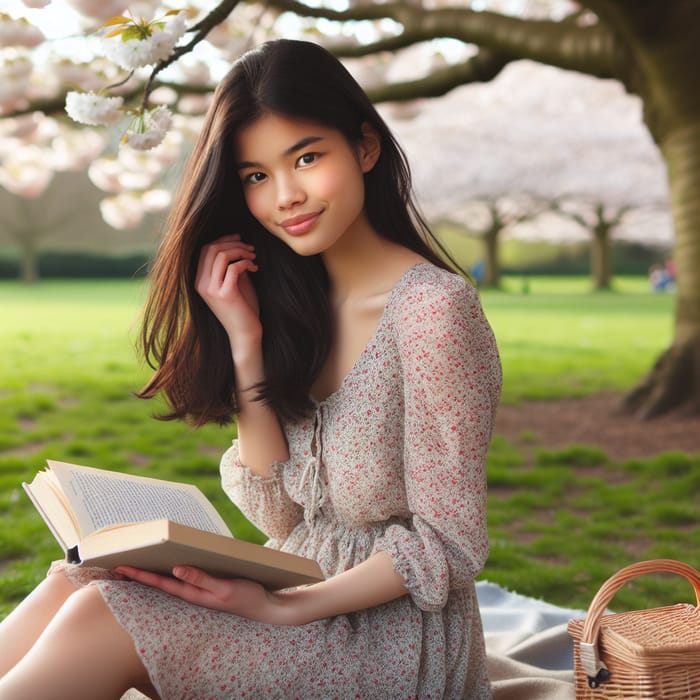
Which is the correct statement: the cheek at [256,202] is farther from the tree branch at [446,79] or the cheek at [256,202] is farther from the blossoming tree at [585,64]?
the tree branch at [446,79]

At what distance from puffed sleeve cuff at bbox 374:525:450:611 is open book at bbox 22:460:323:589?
181mm

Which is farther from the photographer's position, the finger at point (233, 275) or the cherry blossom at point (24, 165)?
the cherry blossom at point (24, 165)

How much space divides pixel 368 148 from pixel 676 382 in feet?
14.1

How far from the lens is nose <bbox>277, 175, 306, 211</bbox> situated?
6.29 feet

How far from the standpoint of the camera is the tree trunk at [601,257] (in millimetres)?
22281

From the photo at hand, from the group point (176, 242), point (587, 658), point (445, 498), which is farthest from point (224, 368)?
point (587, 658)

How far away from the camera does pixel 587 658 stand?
185 cm

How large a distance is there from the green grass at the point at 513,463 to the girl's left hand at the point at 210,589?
2.23ft

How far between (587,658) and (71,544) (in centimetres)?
96

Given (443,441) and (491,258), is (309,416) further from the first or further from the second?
(491,258)

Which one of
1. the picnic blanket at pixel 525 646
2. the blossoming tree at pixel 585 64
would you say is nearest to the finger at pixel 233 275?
the picnic blanket at pixel 525 646

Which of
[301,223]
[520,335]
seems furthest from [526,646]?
[520,335]

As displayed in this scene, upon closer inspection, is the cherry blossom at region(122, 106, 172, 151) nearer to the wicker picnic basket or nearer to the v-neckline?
the v-neckline

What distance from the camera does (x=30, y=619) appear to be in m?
1.81
